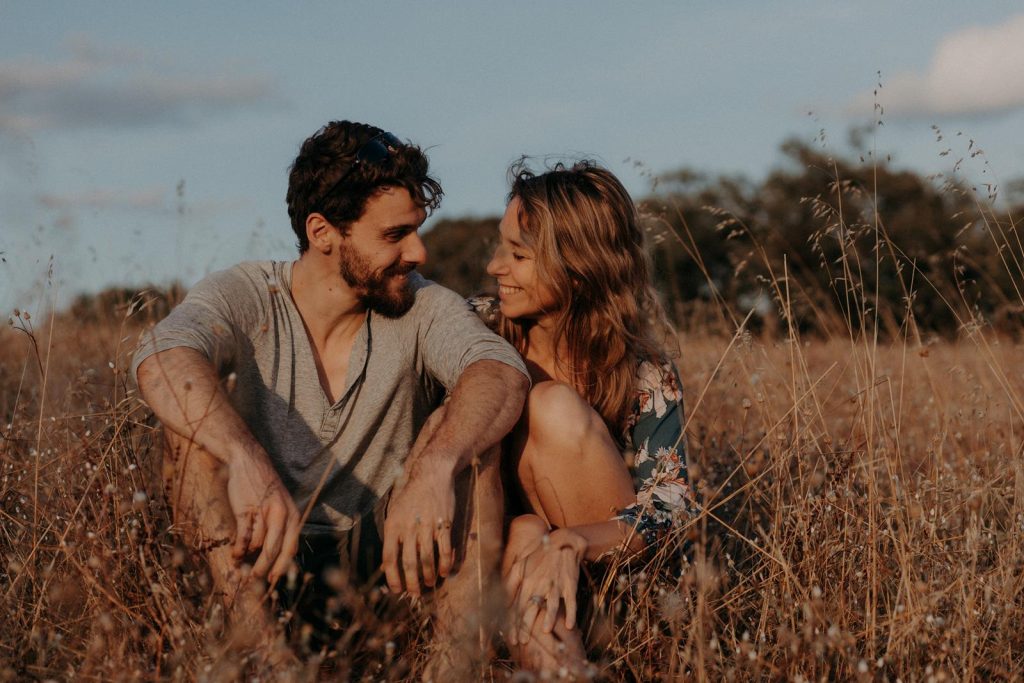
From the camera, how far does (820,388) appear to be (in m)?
5.86

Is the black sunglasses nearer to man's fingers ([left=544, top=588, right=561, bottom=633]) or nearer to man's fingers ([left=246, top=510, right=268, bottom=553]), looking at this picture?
man's fingers ([left=246, top=510, right=268, bottom=553])

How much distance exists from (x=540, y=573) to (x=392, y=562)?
44cm

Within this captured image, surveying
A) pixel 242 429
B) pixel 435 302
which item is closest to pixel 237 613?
pixel 242 429

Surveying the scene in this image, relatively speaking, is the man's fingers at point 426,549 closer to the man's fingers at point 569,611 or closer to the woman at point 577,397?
the woman at point 577,397

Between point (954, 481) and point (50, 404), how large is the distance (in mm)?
4059

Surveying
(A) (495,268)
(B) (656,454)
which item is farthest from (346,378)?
(B) (656,454)

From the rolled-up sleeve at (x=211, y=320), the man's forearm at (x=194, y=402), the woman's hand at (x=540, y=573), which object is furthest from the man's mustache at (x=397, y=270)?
the woman's hand at (x=540, y=573)

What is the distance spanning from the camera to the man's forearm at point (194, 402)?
2.73 metres

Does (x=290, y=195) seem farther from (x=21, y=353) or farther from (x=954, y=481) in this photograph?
(x=21, y=353)

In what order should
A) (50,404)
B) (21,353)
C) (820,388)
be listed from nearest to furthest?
(50,404) → (820,388) → (21,353)

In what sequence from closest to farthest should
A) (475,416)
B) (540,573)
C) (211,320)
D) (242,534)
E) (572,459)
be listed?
1. (242,534)
2. (540,573)
3. (475,416)
4. (211,320)
5. (572,459)

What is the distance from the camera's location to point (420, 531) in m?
2.83

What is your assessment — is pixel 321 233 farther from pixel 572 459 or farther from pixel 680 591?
pixel 680 591

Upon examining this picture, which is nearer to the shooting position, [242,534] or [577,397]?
[242,534]
